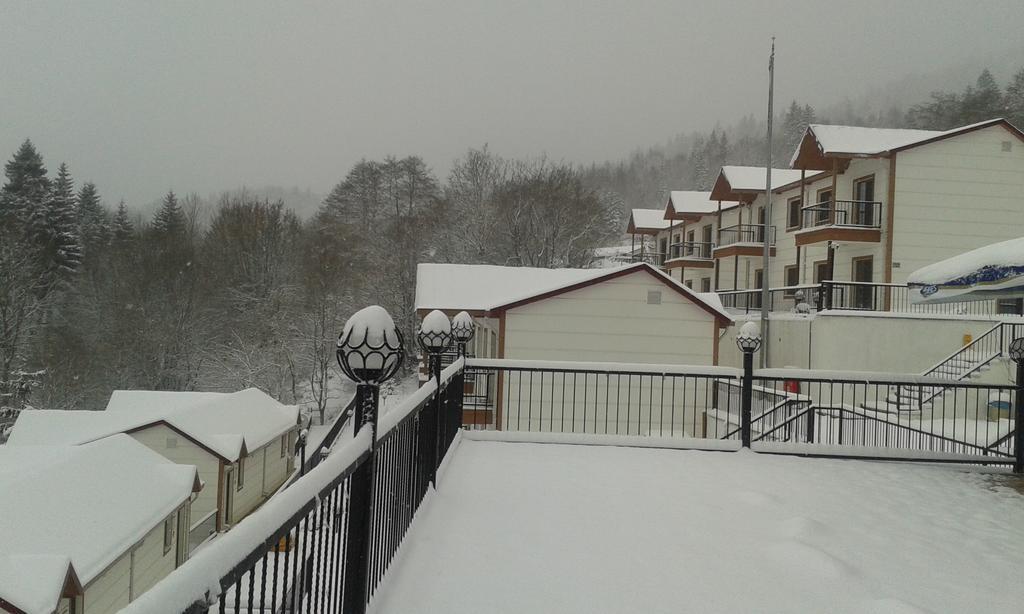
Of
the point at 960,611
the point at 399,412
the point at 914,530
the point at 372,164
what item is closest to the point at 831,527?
the point at 914,530

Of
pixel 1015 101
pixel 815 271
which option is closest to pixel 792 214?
pixel 815 271

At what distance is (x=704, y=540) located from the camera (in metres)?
4.12

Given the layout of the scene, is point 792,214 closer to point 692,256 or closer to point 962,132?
point 962,132

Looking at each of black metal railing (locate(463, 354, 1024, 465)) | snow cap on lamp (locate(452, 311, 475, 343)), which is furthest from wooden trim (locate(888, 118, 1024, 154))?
snow cap on lamp (locate(452, 311, 475, 343))

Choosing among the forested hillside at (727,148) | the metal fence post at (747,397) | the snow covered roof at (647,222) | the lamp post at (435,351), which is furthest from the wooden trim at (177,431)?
the forested hillside at (727,148)

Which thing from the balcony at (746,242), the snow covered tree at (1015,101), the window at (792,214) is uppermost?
the snow covered tree at (1015,101)

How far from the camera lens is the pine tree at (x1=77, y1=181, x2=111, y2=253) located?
1634 inches

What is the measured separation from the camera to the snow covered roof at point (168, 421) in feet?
52.0

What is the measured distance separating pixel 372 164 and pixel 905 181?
35000 mm

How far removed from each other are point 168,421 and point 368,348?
1601 centimetres

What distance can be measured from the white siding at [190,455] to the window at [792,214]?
22.3 m

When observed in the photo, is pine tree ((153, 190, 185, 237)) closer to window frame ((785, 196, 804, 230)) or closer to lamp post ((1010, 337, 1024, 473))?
window frame ((785, 196, 804, 230))

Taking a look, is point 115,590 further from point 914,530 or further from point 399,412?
point 914,530

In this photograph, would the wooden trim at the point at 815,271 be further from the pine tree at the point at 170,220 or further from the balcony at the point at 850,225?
the pine tree at the point at 170,220
